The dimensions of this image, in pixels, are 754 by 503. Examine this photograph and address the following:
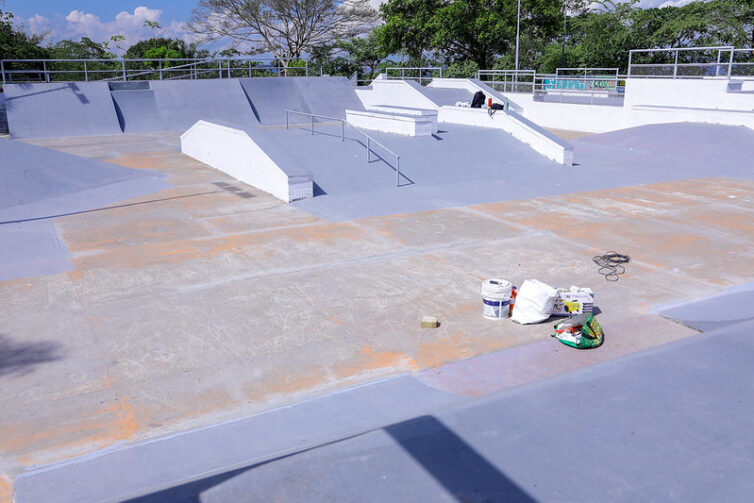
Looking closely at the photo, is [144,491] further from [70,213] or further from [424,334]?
[70,213]

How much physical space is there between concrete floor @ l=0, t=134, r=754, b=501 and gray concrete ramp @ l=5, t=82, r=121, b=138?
13995 mm

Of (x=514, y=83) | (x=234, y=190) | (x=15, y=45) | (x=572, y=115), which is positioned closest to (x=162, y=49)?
(x=15, y=45)

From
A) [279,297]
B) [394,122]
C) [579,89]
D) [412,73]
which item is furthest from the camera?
[412,73]

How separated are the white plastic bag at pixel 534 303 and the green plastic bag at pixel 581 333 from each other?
40 centimetres

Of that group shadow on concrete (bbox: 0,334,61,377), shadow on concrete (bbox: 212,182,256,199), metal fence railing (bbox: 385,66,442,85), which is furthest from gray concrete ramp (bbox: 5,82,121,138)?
shadow on concrete (bbox: 0,334,61,377)

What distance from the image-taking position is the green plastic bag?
708cm

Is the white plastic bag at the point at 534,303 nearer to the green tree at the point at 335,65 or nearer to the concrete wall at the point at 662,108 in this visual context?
the concrete wall at the point at 662,108

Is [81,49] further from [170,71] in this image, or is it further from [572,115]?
[572,115]

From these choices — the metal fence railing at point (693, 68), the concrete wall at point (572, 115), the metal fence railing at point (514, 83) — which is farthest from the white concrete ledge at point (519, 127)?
the metal fence railing at point (514, 83)

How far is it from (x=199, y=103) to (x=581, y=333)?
85.7ft

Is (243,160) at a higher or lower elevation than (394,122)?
lower

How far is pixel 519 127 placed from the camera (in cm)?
2103

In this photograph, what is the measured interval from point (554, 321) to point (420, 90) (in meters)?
26.7

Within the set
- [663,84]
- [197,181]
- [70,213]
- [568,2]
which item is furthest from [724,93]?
[568,2]
